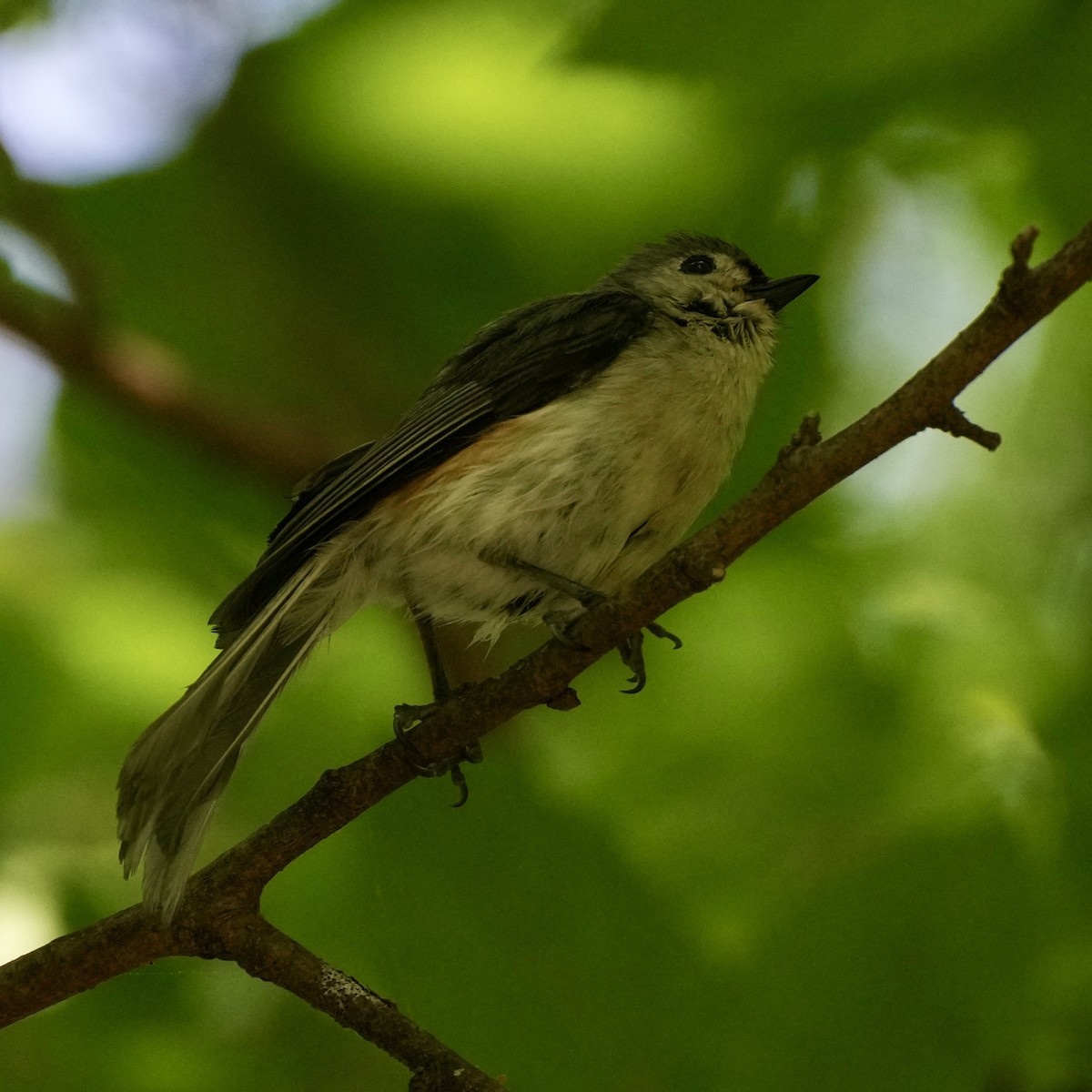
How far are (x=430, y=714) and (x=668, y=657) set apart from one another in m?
0.62

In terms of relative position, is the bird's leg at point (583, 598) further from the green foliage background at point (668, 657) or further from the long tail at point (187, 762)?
the long tail at point (187, 762)

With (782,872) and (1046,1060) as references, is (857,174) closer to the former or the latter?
(782,872)

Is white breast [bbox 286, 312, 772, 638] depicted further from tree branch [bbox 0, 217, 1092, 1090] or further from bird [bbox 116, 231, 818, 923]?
tree branch [bbox 0, 217, 1092, 1090]

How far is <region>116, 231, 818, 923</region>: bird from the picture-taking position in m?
2.50

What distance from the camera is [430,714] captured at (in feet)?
7.13

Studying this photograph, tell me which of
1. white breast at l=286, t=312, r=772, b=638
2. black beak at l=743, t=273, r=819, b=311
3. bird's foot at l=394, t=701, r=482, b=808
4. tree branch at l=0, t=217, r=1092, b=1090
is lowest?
tree branch at l=0, t=217, r=1092, b=1090

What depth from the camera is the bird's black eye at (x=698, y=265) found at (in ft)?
9.77

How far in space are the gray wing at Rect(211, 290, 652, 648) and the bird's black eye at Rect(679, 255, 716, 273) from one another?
0.20 meters

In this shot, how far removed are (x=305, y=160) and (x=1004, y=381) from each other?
5.06 feet

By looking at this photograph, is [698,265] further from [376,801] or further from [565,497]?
[376,801]

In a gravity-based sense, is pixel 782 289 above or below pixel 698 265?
below

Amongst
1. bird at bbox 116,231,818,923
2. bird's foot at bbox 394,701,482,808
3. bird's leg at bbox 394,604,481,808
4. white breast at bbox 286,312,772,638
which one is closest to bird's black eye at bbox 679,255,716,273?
bird at bbox 116,231,818,923

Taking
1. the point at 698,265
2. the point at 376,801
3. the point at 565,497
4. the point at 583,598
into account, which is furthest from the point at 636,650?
the point at 698,265

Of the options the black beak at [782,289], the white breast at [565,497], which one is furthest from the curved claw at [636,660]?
the black beak at [782,289]
